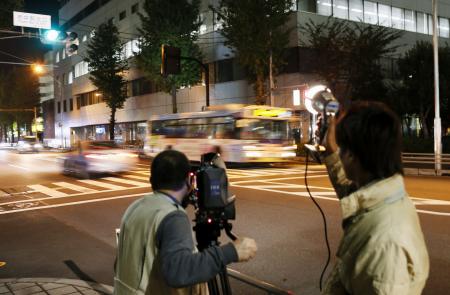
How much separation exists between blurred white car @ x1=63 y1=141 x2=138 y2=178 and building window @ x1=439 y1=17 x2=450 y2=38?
33273 millimetres

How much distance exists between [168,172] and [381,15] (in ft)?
129

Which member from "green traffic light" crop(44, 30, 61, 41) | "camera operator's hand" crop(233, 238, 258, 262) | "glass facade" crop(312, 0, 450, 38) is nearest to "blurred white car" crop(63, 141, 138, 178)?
"green traffic light" crop(44, 30, 61, 41)

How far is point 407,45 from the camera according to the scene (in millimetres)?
38656

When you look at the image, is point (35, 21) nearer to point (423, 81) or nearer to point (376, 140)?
point (376, 140)

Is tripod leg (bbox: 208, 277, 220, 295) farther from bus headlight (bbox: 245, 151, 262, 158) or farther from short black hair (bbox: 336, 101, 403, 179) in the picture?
bus headlight (bbox: 245, 151, 262, 158)

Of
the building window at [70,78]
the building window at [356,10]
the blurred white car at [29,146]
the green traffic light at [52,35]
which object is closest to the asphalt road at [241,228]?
the green traffic light at [52,35]

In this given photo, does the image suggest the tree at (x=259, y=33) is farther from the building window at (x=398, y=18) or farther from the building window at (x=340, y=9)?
the building window at (x=398, y=18)

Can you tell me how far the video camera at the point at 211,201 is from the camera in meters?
2.61

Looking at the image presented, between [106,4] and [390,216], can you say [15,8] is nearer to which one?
[390,216]

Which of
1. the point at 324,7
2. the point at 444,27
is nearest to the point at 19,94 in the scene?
the point at 324,7

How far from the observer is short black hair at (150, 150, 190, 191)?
2492 millimetres

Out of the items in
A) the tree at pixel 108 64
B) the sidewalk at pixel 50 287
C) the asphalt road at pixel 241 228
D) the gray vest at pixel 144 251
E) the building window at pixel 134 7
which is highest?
the building window at pixel 134 7

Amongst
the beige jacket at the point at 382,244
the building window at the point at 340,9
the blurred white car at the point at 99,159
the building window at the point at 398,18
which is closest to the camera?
the beige jacket at the point at 382,244

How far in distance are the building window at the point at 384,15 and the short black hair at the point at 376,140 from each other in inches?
1537
